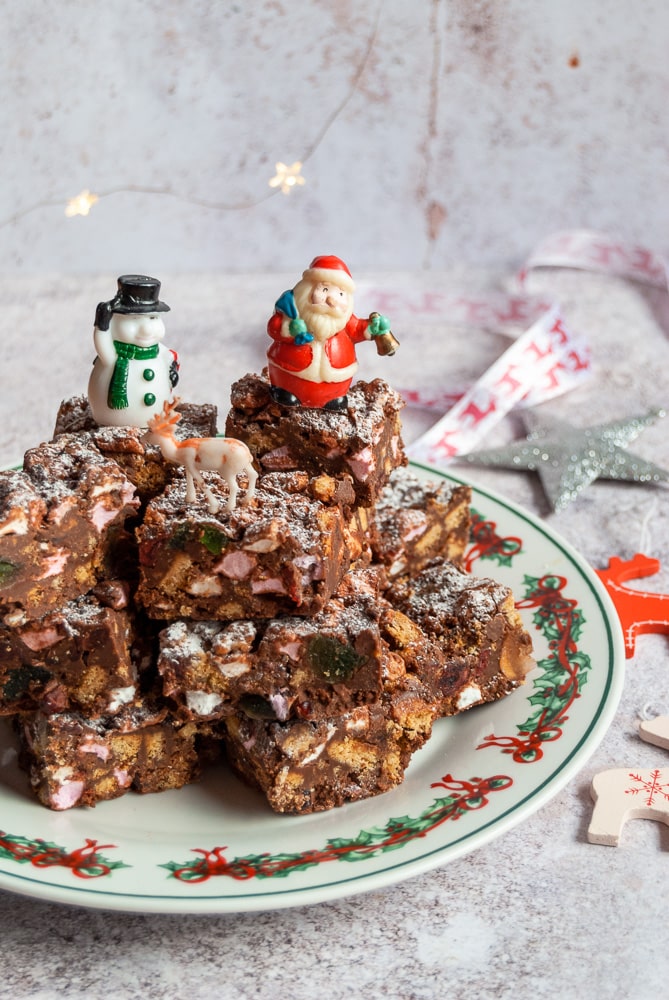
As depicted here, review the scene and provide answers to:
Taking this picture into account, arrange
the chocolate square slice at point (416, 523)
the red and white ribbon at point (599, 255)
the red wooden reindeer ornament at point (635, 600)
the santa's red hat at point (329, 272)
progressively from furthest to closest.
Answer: the red and white ribbon at point (599, 255) < the red wooden reindeer ornament at point (635, 600) < the chocolate square slice at point (416, 523) < the santa's red hat at point (329, 272)

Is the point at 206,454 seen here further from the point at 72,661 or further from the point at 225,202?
the point at 225,202

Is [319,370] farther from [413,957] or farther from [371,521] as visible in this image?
[413,957]

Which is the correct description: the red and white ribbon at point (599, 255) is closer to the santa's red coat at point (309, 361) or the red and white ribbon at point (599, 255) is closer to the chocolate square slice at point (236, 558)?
the santa's red coat at point (309, 361)

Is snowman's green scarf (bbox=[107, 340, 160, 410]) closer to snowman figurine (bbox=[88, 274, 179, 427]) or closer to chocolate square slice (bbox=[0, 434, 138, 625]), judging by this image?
snowman figurine (bbox=[88, 274, 179, 427])

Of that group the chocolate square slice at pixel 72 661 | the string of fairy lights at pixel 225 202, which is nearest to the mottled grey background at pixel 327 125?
the string of fairy lights at pixel 225 202

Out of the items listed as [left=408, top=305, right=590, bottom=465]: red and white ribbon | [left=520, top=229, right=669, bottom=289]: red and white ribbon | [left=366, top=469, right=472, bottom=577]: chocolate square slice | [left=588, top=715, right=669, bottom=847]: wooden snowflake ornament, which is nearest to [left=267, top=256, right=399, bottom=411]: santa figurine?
[left=366, top=469, right=472, bottom=577]: chocolate square slice
